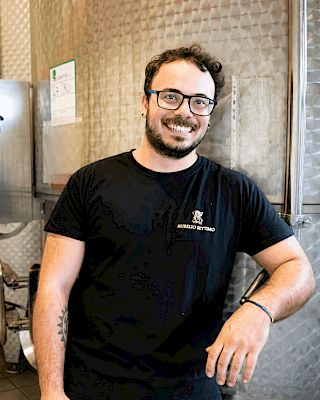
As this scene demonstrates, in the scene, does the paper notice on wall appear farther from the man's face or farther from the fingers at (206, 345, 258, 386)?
the fingers at (206, 345, 258, 386)

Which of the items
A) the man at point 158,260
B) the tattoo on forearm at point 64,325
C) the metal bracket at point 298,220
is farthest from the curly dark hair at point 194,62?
the tattoo on forearm at point 64,325

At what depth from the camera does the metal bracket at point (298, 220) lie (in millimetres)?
1742

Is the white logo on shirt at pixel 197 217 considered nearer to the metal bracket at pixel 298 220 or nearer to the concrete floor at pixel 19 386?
the metal bracket at pixel 298 220

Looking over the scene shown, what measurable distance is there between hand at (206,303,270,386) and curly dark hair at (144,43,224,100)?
2.63 ft

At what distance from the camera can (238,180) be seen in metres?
1.66

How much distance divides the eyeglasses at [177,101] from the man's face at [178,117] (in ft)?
0.04

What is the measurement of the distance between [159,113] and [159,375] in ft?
2.78

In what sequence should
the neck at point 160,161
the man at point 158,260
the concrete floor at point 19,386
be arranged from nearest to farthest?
the man at point 158,260
the neck at point 160,161
the concrete floor at point 19,386

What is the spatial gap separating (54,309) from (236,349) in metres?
0.63

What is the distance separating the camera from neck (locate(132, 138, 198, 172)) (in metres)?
1.66

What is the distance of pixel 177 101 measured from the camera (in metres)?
1.60

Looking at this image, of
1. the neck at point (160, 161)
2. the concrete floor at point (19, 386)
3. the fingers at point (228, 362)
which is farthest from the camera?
the concrete floor at point (19, 386)

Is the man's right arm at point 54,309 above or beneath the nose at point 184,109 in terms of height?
beneath

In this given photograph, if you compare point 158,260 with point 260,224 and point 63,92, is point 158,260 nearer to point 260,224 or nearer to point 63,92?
point 260,224
